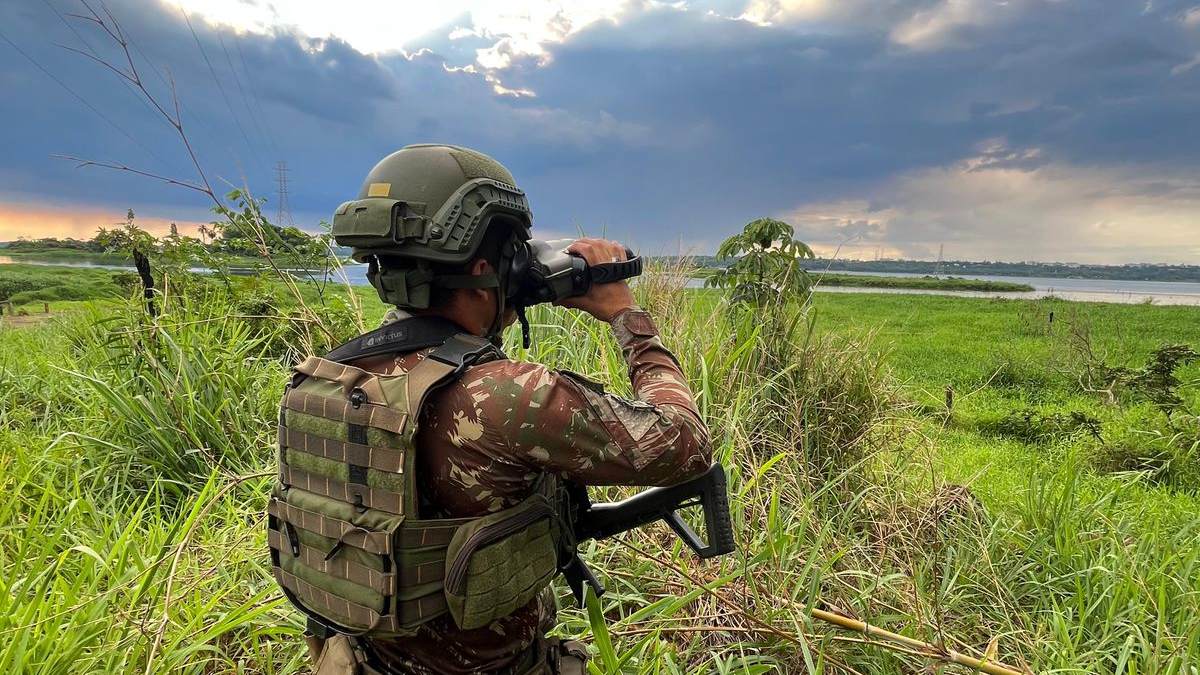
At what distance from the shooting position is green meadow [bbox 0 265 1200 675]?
2.24m

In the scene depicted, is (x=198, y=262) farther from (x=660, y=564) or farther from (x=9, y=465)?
(x=660, y=564)

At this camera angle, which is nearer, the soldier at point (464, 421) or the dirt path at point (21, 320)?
the soldier at point (464, 421)

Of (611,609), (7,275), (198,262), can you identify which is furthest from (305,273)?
(7,275)

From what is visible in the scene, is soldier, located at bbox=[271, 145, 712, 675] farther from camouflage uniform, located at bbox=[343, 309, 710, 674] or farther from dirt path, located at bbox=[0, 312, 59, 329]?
dirt path, located at bbox=[0, 312, 59, 329]

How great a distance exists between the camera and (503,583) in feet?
4.41

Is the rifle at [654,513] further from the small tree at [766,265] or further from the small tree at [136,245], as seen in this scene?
the small tree at [136,245]

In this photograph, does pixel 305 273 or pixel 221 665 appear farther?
pixel 305 273

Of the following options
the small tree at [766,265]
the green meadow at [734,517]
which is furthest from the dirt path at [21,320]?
the small tree at [766,265]

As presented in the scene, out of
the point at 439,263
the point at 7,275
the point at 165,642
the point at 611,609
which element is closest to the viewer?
the point at 439,263

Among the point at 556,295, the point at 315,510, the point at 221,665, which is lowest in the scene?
the point at 221,665

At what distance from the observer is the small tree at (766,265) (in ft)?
14.2

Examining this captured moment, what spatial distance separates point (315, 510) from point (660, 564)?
1.77 metres

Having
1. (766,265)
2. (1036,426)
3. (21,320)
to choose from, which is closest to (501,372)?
(766,265)

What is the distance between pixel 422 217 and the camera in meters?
1.41
